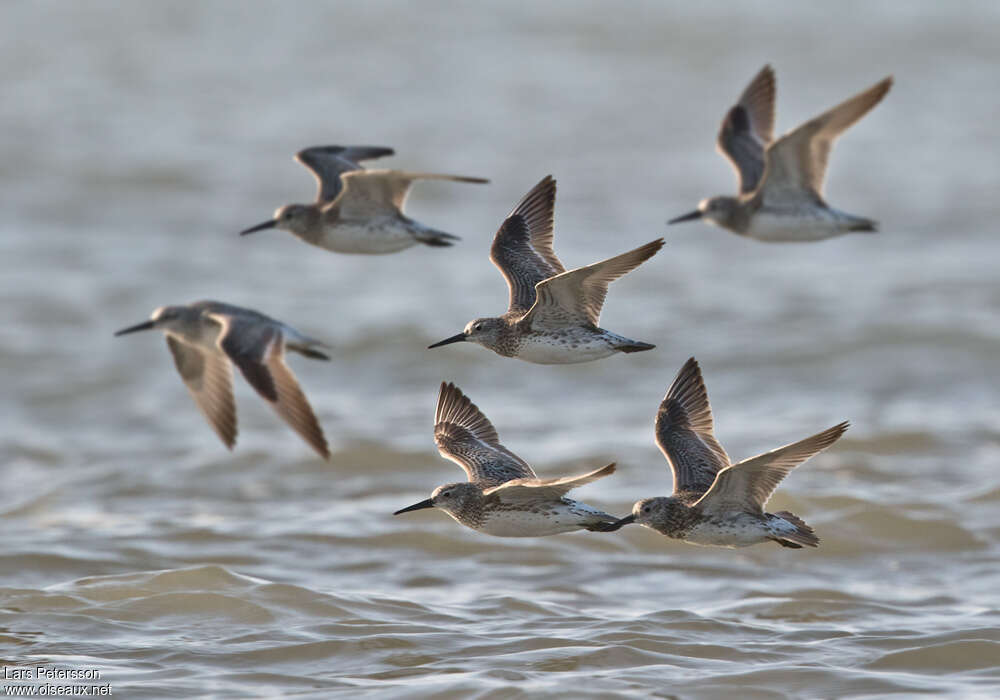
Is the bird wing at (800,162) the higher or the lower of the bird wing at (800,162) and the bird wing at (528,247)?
the higher

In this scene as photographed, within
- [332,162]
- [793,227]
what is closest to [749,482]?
[793,227]

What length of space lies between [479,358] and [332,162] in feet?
18.1

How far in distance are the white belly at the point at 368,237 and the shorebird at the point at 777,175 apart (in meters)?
1.96

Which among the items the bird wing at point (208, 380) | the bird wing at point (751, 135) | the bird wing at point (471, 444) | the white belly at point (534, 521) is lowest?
the white belly at point (534, 521)

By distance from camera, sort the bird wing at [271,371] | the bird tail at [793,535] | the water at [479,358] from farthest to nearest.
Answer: the water at [479,358], the bird wing at [271,371], the bird tail at [793,535]

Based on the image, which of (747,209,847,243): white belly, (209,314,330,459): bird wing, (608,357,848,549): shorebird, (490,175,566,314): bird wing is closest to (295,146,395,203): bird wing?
(490,175,566,314): bird wing

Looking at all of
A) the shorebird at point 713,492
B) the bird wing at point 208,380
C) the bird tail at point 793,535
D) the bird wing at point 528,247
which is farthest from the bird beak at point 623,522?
the bird wing at point 208,380

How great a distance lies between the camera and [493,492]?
665cm

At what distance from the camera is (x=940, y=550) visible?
32.6ft

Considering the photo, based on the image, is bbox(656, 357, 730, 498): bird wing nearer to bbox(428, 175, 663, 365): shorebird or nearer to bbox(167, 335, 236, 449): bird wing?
bbox(428, 175, 663, 365): shorebird

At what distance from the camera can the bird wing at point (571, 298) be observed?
22.5 feet

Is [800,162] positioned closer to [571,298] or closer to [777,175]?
[777,175]

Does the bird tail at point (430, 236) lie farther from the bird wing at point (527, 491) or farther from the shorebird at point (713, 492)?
the bird wing at point (527, 491)

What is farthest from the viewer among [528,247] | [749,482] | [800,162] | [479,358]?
[479,358]
